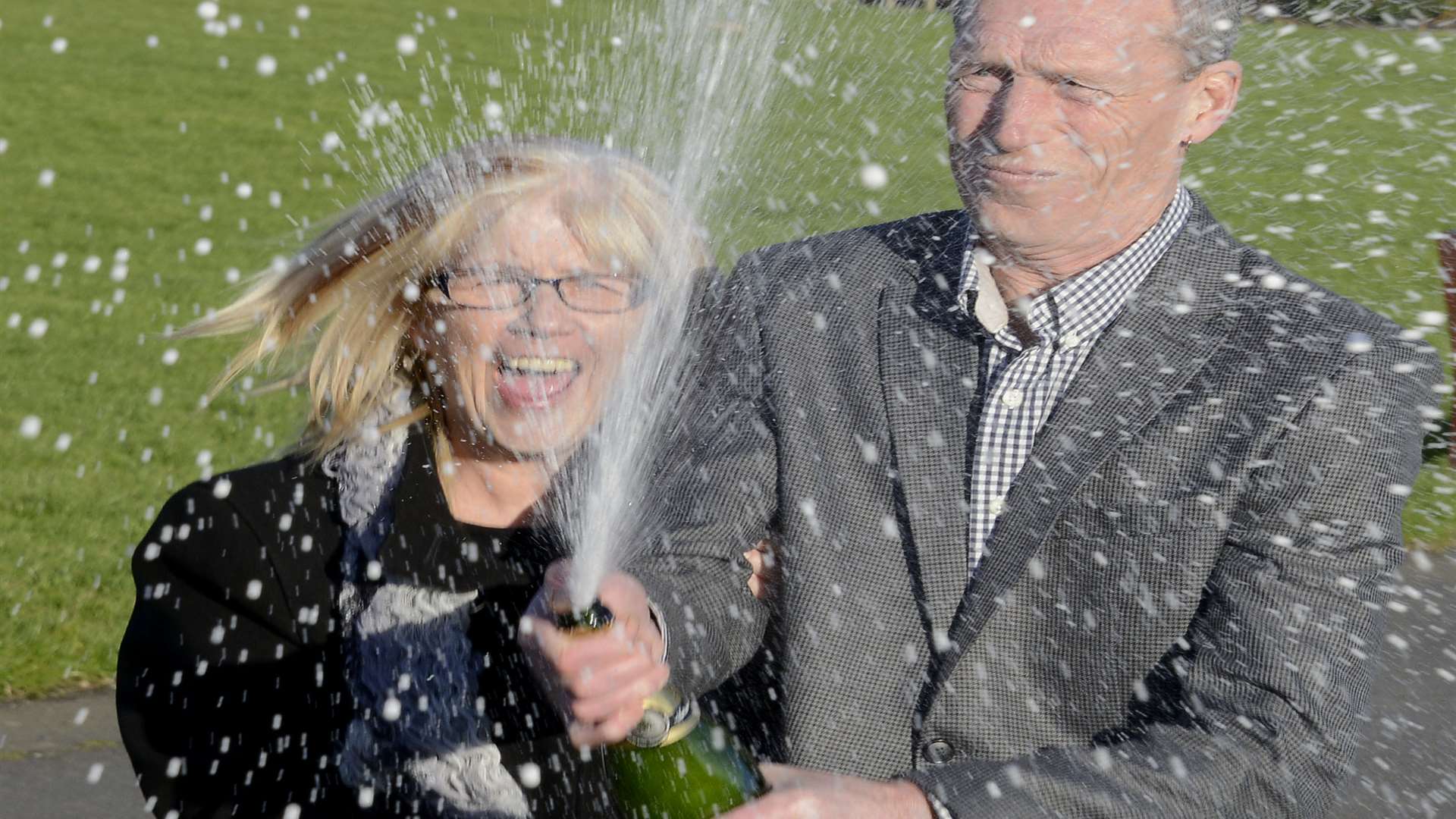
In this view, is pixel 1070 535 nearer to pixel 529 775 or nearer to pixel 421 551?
pixel 529 775

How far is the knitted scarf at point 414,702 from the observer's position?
2865mm

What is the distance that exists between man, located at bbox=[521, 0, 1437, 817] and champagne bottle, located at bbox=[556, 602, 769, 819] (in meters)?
0.11

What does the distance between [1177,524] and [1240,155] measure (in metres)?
16.5

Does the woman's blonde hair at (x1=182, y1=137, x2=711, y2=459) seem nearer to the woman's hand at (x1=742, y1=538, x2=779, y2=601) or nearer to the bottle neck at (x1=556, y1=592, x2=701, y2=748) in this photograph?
the woman's hand at (x1=742, y1=538, x2=779, y2=601)

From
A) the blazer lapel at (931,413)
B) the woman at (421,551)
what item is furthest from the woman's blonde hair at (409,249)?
the blazer lapel at (931,413)

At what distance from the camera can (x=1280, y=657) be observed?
2246mm

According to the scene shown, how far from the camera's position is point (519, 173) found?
3.07 metres

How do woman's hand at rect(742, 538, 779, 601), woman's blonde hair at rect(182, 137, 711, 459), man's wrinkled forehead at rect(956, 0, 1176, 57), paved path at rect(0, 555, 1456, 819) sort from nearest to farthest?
man's wrinkled forehead at rect(956, 0, 1176, 57), woman's hand at rect(742, 538, 779, 601), woman's blonde hair at rect(182, 137, 711, 459), paved path at rect(0, 555, 1456, 819)

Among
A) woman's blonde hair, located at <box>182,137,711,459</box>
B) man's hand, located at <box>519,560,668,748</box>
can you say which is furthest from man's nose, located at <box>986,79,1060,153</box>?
man's hand, located at <box>519,560,668,748</box>

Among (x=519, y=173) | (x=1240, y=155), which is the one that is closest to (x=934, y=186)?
(x=1240, y=155)

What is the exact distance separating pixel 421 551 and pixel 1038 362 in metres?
1.23

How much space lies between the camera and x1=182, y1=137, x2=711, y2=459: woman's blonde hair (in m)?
3.06

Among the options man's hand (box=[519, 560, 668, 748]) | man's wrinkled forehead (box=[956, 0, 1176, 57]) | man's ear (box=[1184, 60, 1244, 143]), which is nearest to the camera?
man's hand (box=[519, 560, 668, 748])

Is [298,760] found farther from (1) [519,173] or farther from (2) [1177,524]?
(2) [1177,524]
